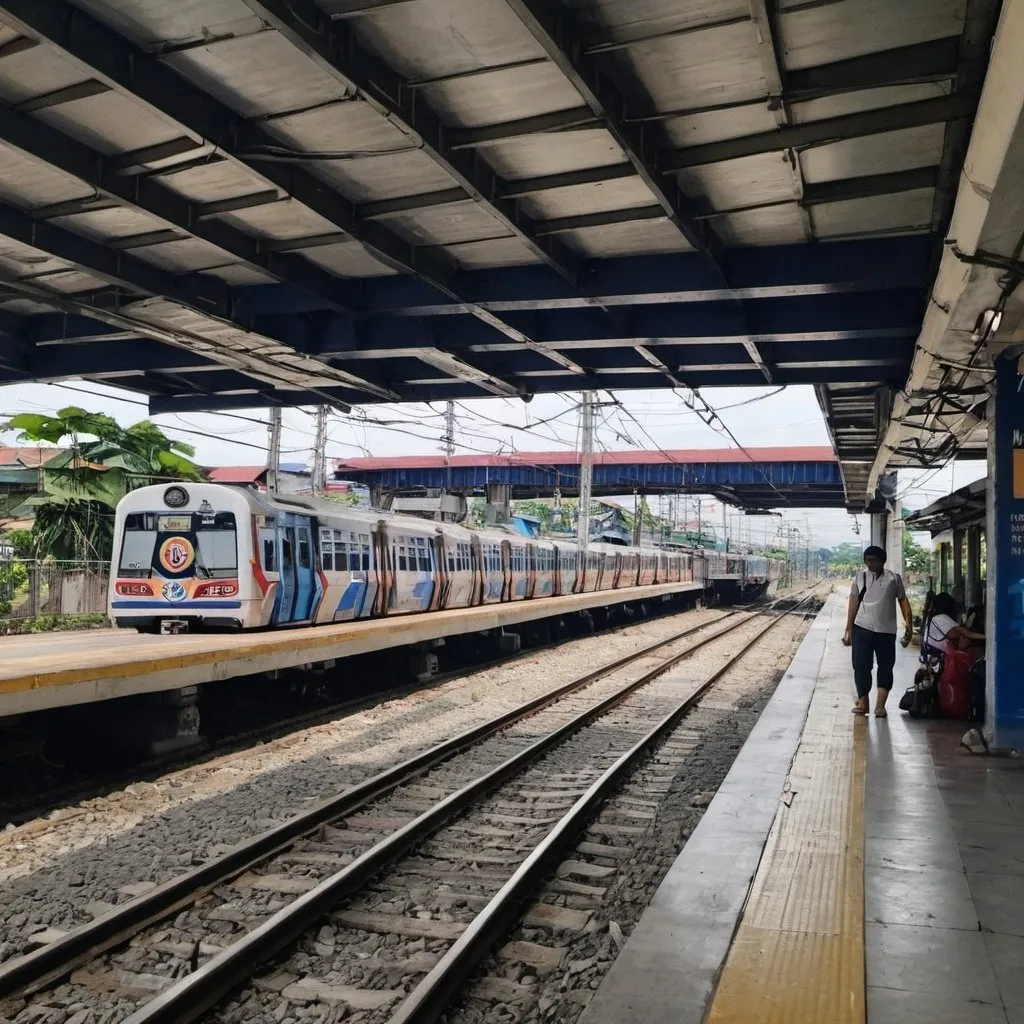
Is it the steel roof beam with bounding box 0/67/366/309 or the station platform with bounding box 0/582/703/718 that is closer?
the steel roof beam with bounding box 0/67/366/309

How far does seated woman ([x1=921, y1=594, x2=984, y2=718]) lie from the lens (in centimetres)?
1003

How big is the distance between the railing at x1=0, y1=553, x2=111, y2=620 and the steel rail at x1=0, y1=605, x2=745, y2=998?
11.3 metres

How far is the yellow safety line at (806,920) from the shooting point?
3795 millimetres

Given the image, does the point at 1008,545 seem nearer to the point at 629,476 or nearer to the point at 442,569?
the point at 442,569

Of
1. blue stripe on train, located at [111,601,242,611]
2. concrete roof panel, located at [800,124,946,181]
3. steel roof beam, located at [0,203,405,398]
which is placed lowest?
blue stripe on train, located at [111,601,242,611]

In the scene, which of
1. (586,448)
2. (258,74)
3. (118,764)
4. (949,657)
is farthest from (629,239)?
(586,448)

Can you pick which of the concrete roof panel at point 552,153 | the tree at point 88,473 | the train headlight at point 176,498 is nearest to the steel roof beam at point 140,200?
the concrete roof panel at point 552,153

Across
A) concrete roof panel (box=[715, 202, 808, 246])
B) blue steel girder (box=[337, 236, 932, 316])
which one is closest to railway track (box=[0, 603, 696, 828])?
blue steel girder (box=[337, 236, 932, 316])

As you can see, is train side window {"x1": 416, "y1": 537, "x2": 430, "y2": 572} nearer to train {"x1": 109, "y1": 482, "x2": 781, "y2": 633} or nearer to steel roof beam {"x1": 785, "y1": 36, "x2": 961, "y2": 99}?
train {"x1": 109, "y1": 482, "x2": 781, "y2": 633}

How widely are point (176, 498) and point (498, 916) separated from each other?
9155mm

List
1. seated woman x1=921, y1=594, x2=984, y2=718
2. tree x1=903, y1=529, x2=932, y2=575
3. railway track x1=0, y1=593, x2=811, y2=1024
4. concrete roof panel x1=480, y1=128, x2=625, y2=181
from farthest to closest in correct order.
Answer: tree x1=903, y1=529, x2=932, y2=575
seated woman x1=921, y1=594, x2=984, y2=718
concrete roof panel x1=480, y1=128, x2=625, y2=181
railway track x1=0, y1=593, x2=811, y2=1024

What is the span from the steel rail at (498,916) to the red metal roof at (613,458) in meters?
30.4

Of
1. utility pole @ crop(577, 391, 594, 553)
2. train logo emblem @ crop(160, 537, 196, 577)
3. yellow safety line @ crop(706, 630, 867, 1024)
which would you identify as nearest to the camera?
yellow safety line @ crop(706, 630, 867, 1024)

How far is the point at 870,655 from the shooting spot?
10188mm
